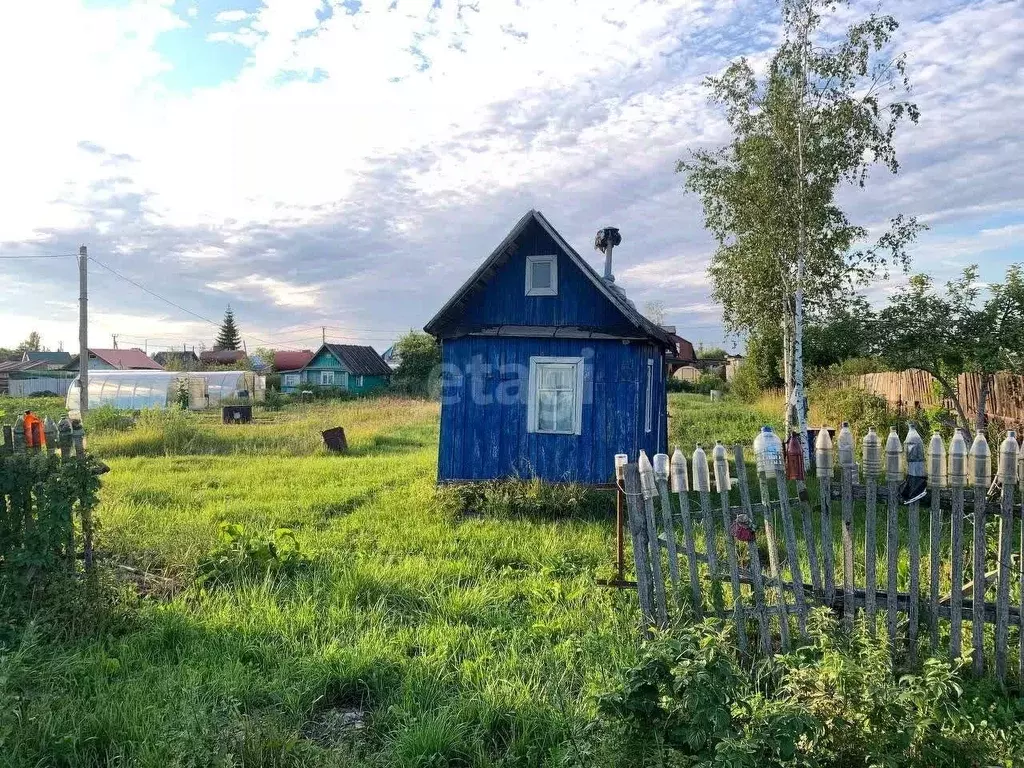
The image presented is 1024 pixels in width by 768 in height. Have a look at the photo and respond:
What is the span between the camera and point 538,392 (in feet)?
32.9

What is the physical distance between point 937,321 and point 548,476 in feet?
25.0

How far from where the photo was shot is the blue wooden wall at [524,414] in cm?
979

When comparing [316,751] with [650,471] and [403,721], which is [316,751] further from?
[650,471]

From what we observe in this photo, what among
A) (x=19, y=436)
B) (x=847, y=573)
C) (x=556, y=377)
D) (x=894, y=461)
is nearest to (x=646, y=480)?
(x=847, y=573)

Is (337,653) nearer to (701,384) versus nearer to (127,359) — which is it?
(701,384)

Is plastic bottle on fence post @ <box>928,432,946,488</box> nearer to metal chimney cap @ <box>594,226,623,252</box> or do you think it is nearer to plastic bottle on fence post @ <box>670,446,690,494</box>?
plastic bottle on fence post @ <box>670,446,690,494</box>

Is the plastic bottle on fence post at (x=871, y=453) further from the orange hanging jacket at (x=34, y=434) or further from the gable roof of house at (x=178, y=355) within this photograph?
the gable roof of house at (x=178, y=355)

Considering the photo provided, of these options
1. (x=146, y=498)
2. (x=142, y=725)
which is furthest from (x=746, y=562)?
(x=146, y=498)

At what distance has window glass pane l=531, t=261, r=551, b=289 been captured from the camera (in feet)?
33.5

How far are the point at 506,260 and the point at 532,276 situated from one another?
0.52m

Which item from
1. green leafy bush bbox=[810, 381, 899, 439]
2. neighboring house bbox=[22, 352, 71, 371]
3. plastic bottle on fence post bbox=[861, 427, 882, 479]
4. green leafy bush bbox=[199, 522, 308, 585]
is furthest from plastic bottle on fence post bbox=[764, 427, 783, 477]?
neighboring house bbox=[22, 352, 71, 371]

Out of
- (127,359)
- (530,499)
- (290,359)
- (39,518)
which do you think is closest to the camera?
(39,518)

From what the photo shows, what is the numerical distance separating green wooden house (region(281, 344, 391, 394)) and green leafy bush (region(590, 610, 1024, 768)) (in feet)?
134

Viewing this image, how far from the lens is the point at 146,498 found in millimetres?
9336
